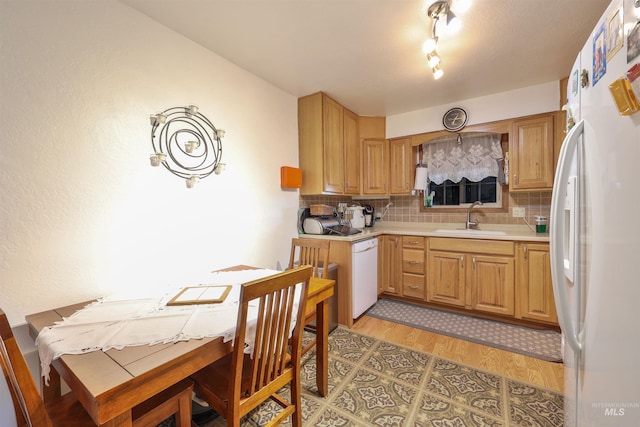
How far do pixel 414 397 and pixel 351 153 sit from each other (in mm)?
2458

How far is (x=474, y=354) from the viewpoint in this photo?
6.64ft

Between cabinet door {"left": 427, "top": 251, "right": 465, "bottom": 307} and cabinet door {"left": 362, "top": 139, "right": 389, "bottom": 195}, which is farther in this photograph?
cabinet door {"left": 362, "top": 139, "right": 389, "bottom": 195}

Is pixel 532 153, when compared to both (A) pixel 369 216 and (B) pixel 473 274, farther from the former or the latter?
(A) pixel 369 216

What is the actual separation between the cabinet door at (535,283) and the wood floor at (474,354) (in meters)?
0.55

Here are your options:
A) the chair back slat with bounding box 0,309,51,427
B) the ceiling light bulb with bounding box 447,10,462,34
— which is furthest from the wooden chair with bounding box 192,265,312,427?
the ceiling light bulb with bounding box 447,10,462,34

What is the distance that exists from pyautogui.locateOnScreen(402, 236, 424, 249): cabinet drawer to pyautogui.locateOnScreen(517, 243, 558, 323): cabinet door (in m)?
0.88

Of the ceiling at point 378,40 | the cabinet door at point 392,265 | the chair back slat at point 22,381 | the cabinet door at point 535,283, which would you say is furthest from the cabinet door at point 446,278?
the chair back slat at point 22,381

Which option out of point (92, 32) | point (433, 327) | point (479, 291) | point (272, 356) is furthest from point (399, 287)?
A: point (92, 32)

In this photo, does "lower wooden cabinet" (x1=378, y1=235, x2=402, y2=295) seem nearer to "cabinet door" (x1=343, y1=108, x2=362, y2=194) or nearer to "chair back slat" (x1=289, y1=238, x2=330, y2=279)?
"cabinet door" (x1=343, y1=108, x2=362, y2=194)

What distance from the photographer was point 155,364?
2.58 ft

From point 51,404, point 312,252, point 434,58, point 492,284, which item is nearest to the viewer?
point 51,404

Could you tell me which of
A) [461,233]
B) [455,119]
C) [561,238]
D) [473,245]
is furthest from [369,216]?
[561,238]

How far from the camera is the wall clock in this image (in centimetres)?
289
